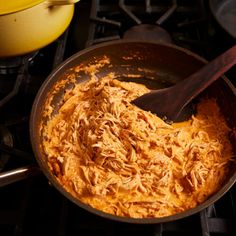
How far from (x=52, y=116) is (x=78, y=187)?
0.89 ft

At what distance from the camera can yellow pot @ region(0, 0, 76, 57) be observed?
98cm

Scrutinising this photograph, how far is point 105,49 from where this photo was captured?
1.18 meters

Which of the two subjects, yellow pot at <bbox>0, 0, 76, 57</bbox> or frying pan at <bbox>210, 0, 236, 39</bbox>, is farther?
frying pan at <bbox>210, 0, 236, 39</bbox>

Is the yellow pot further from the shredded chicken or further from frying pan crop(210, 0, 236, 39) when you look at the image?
frying pan crop(210, 0, 236, 39)

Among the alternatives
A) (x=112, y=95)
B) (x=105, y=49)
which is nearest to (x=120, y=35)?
(x=105, y=49)

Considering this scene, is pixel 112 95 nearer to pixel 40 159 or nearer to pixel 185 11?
pixel 40 159

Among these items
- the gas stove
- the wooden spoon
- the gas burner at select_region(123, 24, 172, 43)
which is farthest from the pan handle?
the gas burner at select_region(123, 24, 172, 43)

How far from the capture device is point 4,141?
104 cm

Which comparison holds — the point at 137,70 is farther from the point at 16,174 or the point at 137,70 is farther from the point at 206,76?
the point at 16,174

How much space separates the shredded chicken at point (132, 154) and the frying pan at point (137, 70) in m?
0.04

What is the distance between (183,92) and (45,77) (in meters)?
0.42

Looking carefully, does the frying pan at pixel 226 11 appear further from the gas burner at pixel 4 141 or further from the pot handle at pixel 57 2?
the gas burner at pixel 4 141

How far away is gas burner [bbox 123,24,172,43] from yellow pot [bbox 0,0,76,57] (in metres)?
0.21

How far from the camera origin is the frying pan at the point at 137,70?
1076 millimetres
